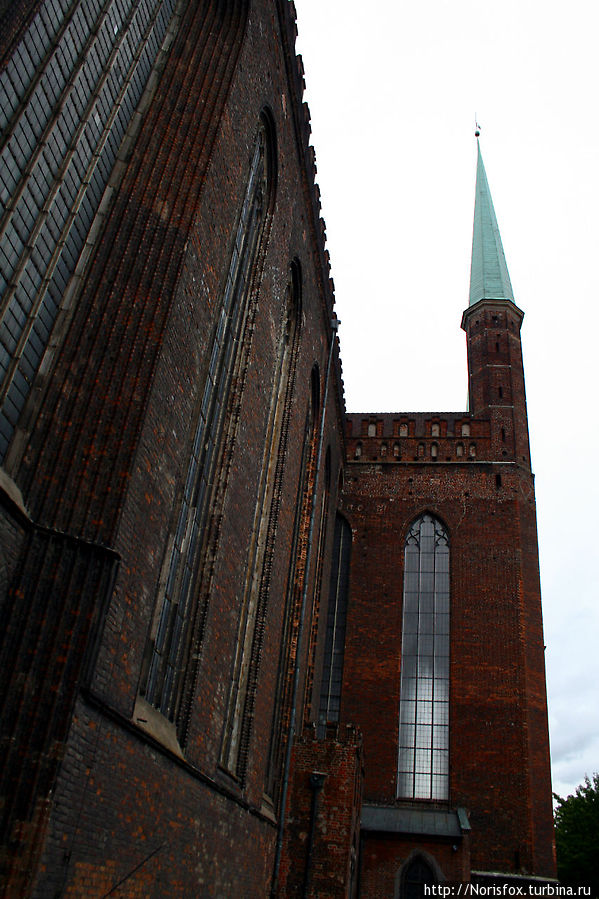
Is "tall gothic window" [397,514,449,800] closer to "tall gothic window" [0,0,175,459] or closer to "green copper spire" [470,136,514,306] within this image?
"green copper spire" [470,136,514,306]

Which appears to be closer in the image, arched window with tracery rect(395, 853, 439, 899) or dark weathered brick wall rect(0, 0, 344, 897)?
dark weathered brick wall rect(0, 0, 344, 897)

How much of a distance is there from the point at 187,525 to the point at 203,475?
2.46 ft

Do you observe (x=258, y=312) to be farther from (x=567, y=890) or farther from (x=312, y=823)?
(x=567, y=890)

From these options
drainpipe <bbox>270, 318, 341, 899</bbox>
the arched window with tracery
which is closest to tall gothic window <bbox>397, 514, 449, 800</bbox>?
the arched window with tracery

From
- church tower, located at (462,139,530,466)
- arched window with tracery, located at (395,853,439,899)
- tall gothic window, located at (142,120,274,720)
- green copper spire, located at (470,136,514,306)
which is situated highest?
green copper spire, located at (470,136,514,306)

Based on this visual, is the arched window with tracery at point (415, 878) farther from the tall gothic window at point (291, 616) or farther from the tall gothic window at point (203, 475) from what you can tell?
the tall gothic window at point (203, 475)

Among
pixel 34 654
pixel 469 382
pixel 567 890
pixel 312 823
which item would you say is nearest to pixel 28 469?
pixel 34 654

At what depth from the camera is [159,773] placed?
762 cm

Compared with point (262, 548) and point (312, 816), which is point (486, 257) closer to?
point (262, 548)

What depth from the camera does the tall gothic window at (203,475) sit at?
864cm

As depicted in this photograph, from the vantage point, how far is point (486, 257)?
95.3 ft

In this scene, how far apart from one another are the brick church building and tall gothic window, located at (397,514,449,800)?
113 millimetres

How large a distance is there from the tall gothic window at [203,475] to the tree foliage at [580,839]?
3159 cm

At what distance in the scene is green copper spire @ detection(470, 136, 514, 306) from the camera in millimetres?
27484
